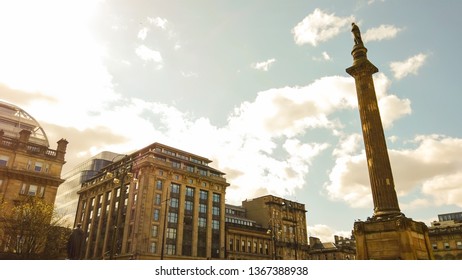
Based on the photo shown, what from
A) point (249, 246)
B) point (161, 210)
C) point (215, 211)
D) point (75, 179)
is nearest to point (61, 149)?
point (161, 210)

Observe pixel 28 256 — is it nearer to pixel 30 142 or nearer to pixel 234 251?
pixel 30 142

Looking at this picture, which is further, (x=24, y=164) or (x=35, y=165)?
(x=35, y=165)

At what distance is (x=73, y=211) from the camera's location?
81.1 meters

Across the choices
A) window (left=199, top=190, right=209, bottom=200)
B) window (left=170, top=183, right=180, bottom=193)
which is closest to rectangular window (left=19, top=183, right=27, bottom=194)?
window (left=170, top=183, right=180, bottom=193)

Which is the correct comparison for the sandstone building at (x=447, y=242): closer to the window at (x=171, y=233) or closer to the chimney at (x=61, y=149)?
the window at (x=171, y=233)

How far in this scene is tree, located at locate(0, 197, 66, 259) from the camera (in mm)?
30062

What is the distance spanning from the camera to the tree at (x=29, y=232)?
3006 centimetres

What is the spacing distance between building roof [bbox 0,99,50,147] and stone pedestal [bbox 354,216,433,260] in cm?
4308

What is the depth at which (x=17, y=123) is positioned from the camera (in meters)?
45.6

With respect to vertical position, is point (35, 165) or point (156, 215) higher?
point (35, 165)

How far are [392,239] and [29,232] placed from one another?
3015 cm

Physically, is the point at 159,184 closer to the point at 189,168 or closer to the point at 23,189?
the point at 189,168

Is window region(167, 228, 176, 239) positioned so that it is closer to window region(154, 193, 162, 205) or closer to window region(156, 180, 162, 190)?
window region(154, 193, 162, 205)

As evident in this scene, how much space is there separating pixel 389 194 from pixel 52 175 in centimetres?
3921
